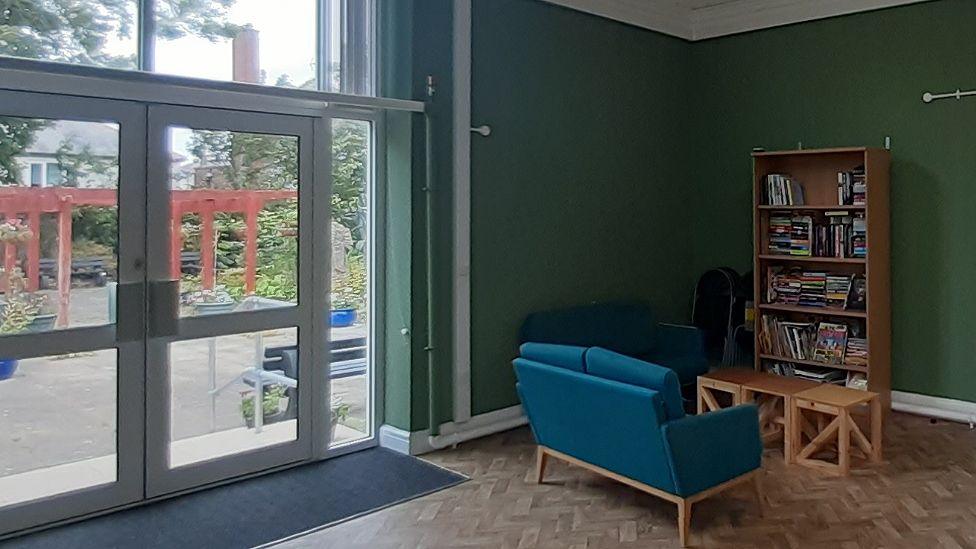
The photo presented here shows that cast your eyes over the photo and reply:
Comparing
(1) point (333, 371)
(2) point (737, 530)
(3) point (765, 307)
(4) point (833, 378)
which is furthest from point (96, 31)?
(4) point (833, 378)

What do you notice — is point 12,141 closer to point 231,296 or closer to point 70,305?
point 70,305

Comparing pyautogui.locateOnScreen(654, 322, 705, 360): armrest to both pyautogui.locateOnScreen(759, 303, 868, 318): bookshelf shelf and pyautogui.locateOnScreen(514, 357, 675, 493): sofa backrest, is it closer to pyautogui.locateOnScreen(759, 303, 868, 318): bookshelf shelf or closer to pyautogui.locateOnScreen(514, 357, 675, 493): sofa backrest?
pyautogui.locateOnScreen(759, 303, 868, 318): bookshelf shelf

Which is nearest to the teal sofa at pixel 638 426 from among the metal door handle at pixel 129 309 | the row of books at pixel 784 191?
the metal door handle at pixel 129 309

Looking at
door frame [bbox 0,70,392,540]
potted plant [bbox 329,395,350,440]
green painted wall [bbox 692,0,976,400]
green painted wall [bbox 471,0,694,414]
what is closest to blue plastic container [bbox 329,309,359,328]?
door frame [bbox 0,70,392,540]

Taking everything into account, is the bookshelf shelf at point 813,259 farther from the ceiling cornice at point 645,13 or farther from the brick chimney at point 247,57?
the brick chimney at point 247,57

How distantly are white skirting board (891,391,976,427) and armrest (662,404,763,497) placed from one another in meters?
2.51

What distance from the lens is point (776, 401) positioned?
17.7 feet

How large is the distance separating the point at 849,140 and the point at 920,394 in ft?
6.30

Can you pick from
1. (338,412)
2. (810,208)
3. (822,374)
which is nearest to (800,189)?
(810,208)

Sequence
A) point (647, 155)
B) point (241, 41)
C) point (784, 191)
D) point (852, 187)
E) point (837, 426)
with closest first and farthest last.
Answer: point (241, 41) < point (837, 426) < point (852, 187) < point (784, 191) < point (647, 155)

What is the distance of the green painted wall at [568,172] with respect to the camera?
5.39 metres

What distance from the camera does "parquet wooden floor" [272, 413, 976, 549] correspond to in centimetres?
369

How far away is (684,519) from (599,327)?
2290 millimetres

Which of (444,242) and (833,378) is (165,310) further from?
(833,378)
